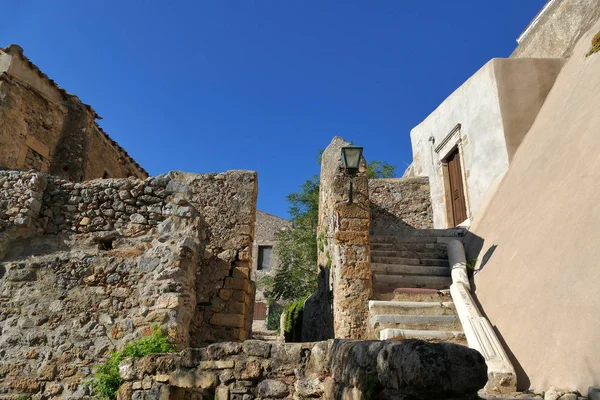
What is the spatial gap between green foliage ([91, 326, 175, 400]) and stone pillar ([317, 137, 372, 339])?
2.05 meters

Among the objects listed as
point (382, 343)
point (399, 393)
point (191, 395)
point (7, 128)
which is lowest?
point (191, 395)

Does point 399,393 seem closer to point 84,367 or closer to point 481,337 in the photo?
point 481,337

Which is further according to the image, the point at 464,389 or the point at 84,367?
the point at 84,367

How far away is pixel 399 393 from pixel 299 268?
12.3m

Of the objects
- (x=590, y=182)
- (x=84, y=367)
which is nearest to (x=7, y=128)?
(x=84, y=367)

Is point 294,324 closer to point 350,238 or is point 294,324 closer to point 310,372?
point 350,238

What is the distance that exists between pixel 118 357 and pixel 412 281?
12.9 ft

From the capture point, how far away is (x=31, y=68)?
10.1m

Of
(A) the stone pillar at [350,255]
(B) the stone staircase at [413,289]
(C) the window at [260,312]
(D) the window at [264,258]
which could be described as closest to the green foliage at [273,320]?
(C) the window at [260,312]

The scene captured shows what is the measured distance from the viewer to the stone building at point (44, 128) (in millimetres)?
9289

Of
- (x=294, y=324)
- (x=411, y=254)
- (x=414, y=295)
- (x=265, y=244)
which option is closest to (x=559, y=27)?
(x=411, y=254)

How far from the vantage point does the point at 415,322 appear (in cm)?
514

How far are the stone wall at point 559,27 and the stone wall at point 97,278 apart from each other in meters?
8.52

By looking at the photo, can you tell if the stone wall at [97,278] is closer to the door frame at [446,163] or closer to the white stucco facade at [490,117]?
the white stucco facade at [490,117]
